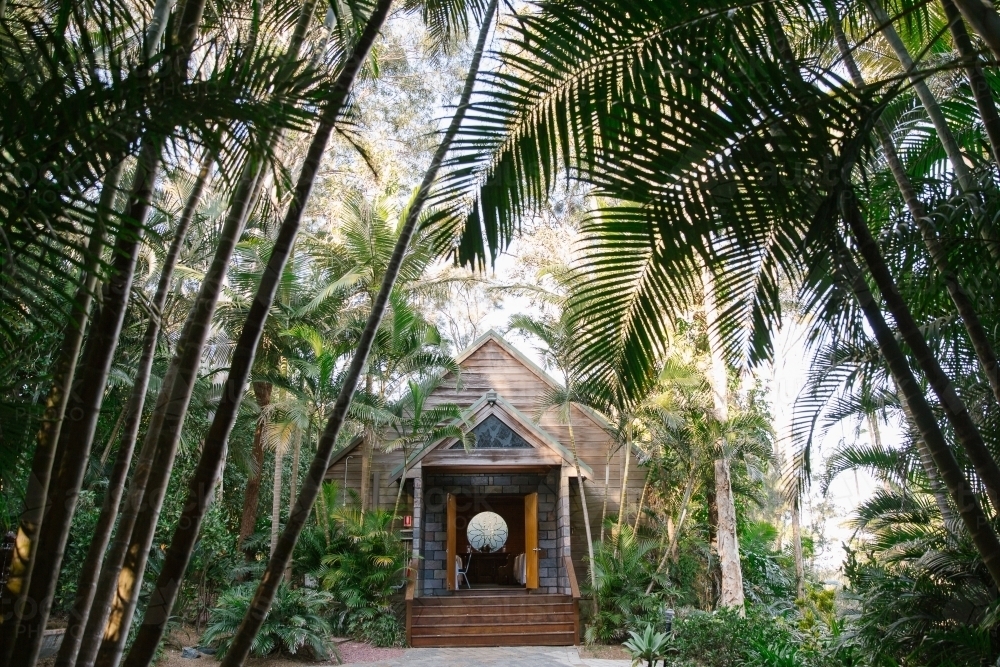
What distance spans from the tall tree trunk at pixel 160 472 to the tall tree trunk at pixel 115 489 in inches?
3.6

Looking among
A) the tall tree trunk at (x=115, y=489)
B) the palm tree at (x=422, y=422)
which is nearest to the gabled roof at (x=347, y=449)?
the palm tree at (x=422, y=422)

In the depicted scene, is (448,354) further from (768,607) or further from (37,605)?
(37,605)

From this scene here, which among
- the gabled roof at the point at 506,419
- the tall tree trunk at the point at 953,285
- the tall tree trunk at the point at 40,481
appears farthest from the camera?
the gabled roof at the point at 506,419

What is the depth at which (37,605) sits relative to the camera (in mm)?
2326

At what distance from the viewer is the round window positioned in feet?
60.9

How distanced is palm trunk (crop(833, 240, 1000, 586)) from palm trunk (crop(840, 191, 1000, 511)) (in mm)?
55

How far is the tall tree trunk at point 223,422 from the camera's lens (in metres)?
2.38

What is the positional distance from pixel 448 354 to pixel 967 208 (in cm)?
1136

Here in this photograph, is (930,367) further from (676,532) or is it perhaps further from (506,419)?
(676,532)

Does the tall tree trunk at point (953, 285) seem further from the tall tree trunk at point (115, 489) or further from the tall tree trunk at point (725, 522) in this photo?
the tall tree trunk at point (725, 522)

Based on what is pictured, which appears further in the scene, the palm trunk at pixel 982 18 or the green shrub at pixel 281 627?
the green shrub at pixel 281 627

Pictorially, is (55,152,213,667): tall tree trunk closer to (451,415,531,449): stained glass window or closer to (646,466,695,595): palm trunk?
(451,415,531,449): stained glass window

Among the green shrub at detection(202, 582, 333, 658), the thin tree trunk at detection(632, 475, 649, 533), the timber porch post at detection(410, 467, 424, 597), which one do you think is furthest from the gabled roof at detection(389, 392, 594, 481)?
the green shrub at detection(202, 582, 333, 658)

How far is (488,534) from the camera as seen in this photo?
60.9 feet
